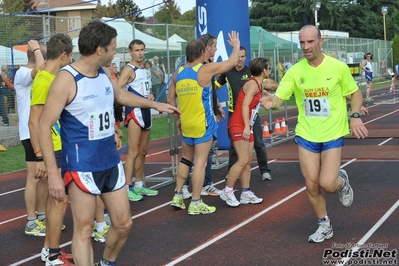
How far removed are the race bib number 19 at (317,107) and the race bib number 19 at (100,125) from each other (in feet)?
8.05

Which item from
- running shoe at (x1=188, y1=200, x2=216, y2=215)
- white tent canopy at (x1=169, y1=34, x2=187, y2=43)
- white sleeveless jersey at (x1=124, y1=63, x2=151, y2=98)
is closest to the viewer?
running shoe at (x1=188, y1=200, x2=216, y2=215)

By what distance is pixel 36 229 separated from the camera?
8352 millimetres

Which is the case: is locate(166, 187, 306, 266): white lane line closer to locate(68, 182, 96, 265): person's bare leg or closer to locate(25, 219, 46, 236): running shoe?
locate(68, 182, 96, 265): person's bare leg

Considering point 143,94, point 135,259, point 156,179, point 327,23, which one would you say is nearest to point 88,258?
point 135,259

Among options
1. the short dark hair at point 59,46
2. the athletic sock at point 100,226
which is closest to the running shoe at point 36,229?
the athletic sock at point 100,226

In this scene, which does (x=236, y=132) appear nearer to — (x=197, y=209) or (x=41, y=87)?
(x=197, y=209)

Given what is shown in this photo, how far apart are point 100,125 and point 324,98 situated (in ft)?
8.67

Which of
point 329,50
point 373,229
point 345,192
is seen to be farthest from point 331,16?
point 345,192

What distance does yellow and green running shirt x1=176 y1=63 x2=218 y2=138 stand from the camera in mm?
8945

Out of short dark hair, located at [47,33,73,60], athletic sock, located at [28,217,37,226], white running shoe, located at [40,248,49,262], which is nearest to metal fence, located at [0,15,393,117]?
athletic sock, located at [28,217,37,226]

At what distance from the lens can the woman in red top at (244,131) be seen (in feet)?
31.1

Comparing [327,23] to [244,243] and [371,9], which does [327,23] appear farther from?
[244,243]

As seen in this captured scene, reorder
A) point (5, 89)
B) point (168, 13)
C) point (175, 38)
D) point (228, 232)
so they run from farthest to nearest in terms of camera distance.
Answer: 1. point (168, 13)
2. point (175, 38)
3. point (5, 89)
4. point (228, 232)

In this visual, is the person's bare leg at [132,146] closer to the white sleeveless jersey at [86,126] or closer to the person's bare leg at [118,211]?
the person's bare leg at [118,211]
